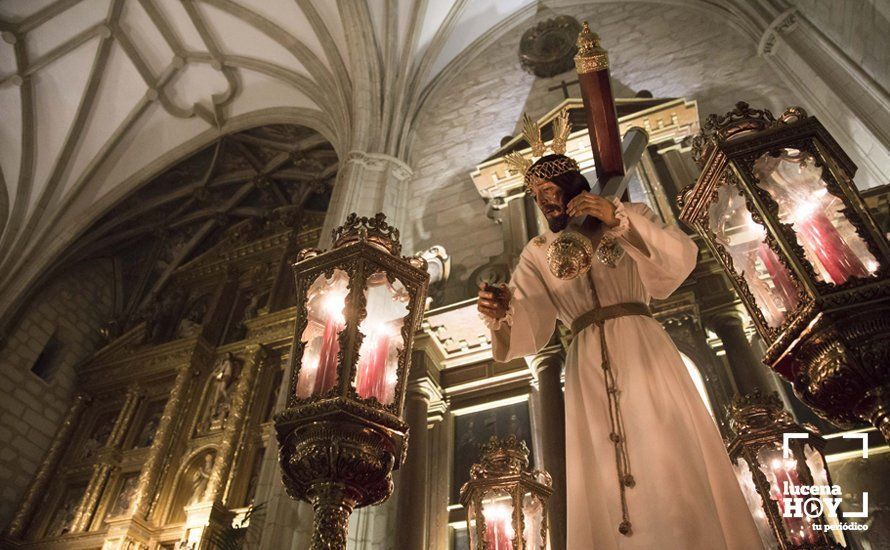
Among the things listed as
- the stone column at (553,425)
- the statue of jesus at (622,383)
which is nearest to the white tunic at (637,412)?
the statue of jesus at (622,383)

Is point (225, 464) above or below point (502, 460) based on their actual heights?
above

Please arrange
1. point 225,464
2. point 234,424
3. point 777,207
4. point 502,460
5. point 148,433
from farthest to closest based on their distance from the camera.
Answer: point 148,433
point 234,424
point 225,464
point 502,460
point 777,207

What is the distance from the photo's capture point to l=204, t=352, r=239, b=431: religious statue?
9.36 meters

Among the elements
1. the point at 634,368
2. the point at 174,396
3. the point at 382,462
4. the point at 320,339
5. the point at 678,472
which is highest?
the point at 174,396

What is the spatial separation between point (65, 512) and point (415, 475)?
23.5 feet

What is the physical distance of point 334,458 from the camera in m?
2.35

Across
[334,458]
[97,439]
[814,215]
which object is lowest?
[334,458]

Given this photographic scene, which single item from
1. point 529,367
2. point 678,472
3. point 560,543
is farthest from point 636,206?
point 529,367

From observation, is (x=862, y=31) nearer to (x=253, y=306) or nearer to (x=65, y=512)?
(x=253, y=306)

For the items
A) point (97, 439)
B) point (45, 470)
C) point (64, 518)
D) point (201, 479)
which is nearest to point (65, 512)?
point (64, 518)

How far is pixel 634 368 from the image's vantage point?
2.28 metres

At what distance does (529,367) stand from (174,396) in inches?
250

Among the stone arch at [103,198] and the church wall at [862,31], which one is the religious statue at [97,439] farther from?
the church wall at [862,31]

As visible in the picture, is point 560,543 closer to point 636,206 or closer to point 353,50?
point 636,206
